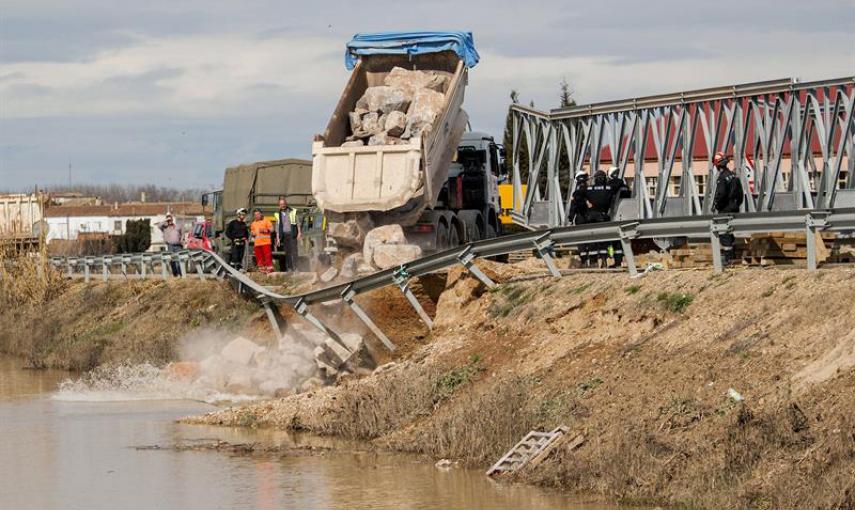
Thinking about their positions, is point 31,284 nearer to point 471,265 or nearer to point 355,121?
point 355,121

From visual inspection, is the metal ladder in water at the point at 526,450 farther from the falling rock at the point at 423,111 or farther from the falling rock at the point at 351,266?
A: the falling rock at the point at 423,111

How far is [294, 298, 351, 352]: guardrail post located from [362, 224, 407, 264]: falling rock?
A: 2.91 meters

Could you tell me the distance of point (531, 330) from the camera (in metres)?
18.3

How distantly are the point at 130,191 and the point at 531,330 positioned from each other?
593ft

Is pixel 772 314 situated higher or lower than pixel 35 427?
higher

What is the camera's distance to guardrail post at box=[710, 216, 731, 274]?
54.9ft

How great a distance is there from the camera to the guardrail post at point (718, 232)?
16.7 m

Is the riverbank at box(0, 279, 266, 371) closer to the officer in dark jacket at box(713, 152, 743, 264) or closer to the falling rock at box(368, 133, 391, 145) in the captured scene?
the falling rock at box(368, 133, 391, 145)

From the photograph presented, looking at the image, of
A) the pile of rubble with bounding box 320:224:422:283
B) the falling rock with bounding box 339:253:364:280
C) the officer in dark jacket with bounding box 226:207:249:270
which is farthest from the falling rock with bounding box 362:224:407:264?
the officer in dark jacket with bounding box 226:207:249:270

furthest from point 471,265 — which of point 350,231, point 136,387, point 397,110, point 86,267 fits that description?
point 86,267

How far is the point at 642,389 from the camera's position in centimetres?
1492

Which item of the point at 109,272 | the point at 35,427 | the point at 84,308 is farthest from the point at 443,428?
the point at 109,272

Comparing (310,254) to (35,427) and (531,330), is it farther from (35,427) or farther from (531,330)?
(531,330)

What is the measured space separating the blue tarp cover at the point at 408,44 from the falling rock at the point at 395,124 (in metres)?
2.08
